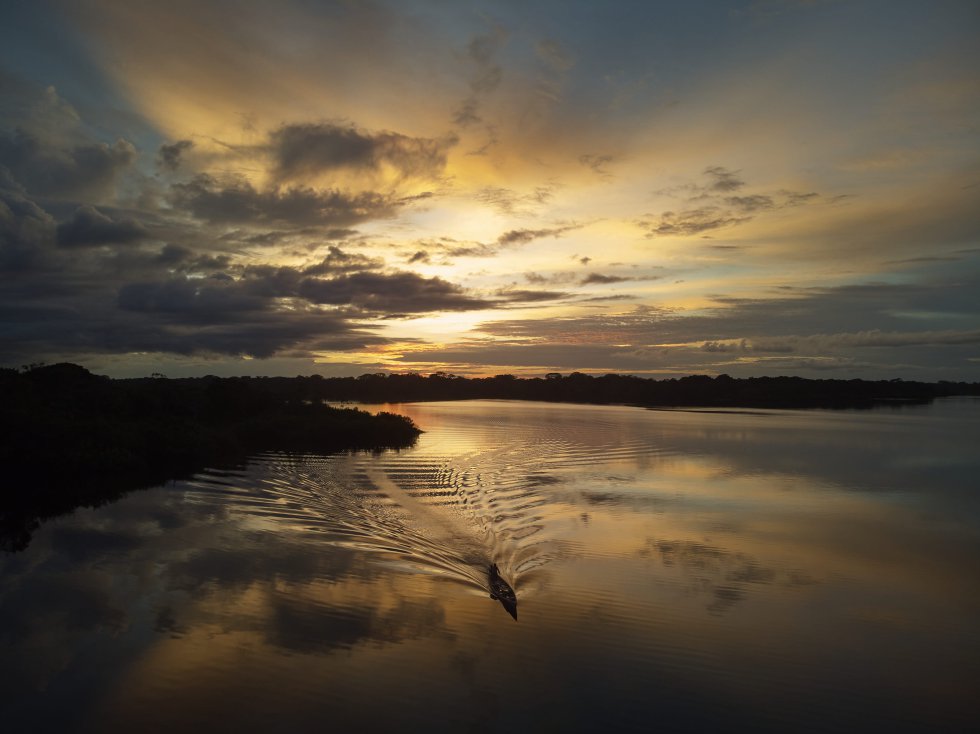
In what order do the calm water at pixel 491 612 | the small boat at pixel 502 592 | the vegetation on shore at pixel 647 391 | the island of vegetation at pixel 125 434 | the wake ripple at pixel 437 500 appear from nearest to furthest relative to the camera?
the calm water at pixel 491 612 → the small boat at pixel 502 592 → the wake ripple at pixel 437 500 → the island of vegetation at pixel 125 434 → the vegetation on shore at pixel 647 391

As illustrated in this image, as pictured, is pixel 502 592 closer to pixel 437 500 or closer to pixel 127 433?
pixel 437 500

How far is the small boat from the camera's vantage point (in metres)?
11.7

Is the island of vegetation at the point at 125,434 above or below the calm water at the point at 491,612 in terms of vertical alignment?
above

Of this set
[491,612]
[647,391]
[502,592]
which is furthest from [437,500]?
[647,391]

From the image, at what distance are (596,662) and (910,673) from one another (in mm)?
4743

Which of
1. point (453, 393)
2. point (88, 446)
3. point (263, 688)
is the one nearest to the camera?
point (263, 688)

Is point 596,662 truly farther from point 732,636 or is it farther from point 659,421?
point 659,421

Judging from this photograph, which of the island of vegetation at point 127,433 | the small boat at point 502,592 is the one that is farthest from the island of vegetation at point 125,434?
the small boat at point 502,592

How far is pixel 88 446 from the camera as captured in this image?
24781 millimetres

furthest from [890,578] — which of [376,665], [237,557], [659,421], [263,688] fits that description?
[659,421]

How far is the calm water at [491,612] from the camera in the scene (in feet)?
27.2

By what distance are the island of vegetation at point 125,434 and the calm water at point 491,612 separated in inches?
104

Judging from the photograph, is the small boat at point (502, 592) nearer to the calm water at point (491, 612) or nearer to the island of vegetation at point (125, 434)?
the calm water at point (491, 612)

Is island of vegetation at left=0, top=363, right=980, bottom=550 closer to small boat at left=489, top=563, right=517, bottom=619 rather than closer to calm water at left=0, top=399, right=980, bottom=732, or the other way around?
calm water at left=0, top=399, right=980, bottom=732
